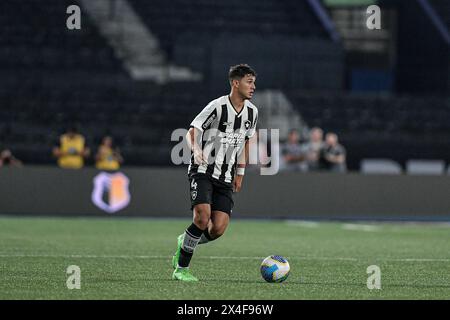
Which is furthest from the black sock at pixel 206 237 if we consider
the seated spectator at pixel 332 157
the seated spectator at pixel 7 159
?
the seated spectator at pixel 332 157

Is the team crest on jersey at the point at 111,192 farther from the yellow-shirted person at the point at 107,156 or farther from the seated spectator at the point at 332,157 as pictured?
the seated spectator at the point at 332,157

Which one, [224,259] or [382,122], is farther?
[382,122]

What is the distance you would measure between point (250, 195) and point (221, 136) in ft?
37.1

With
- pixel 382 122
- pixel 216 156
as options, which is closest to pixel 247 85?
pixel 216 156

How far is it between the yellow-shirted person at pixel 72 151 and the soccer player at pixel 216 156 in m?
12.2

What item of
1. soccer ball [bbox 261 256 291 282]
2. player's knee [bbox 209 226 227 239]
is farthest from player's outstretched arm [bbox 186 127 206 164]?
soccer ball [bbox 261 256 291 282]

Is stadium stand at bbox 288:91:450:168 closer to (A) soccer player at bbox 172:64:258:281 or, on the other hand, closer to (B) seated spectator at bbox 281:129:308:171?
(B) seated spectator at bbox 281:129:308:171

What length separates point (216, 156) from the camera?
10.4 m

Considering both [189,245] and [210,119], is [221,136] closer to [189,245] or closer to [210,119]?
[210,119]

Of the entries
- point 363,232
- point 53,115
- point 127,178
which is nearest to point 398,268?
point 363,232

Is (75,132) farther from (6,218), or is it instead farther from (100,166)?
(6,218)

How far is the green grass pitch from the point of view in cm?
930

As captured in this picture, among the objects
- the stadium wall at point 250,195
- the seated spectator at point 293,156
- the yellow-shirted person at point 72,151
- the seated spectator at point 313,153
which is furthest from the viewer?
the seated spectator at point 313,153

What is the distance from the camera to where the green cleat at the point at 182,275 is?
33.3 feet
